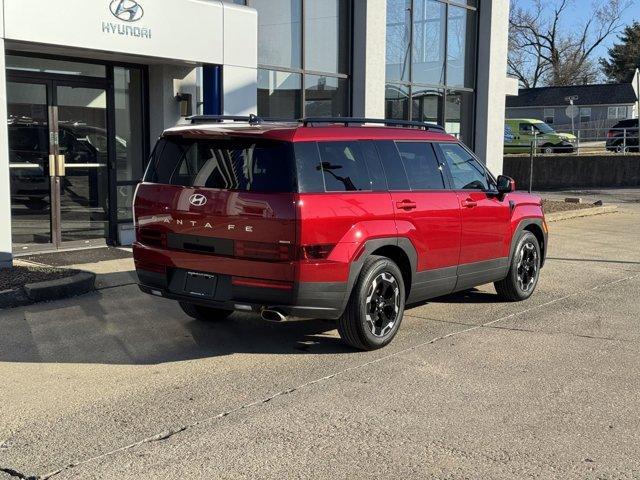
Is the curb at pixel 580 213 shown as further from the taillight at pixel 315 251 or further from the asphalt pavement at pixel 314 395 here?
the taillight at pixel 315 251

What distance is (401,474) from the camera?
3.90m

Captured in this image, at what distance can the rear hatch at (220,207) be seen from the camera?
18.0 ft

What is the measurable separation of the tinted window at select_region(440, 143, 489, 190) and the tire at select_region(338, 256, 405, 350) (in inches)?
55.9

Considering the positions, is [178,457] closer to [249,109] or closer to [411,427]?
[411,427]

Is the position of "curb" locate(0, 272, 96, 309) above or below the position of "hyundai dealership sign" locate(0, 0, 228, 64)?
below

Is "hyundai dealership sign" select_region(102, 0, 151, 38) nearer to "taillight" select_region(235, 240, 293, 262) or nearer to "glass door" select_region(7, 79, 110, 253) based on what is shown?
"glass door" select_region(7, 79, 110, 253)

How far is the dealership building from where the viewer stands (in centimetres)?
946

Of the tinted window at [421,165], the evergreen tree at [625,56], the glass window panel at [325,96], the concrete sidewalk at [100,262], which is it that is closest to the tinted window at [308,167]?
the tinted window at [421,165]

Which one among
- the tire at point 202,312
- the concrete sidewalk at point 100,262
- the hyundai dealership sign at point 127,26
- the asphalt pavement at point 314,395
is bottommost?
the asphalt pavement at point 314,395

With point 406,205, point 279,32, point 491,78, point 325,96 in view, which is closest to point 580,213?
point 491,78

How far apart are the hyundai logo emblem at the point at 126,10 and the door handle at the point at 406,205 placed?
5.22 metres

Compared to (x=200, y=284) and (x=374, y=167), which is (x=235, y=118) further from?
(x=200, y=284)

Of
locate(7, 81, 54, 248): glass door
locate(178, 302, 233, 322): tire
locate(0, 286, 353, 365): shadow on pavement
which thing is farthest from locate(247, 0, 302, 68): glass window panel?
locate(178, 302, 233, 322): tire

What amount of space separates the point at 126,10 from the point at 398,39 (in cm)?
702
